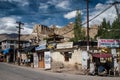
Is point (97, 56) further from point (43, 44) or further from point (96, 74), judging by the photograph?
point (43, 44)

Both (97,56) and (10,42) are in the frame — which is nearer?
(97,56)

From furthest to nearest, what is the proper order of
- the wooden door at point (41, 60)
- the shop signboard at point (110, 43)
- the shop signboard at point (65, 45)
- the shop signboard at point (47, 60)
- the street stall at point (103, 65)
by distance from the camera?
the wooden door at point (41, 60)
the shop signboard at point (47, 60)
the shop signboard at point (65, 45)
the shop signboard at point (110, 43)
the street stall at point (103, 65)

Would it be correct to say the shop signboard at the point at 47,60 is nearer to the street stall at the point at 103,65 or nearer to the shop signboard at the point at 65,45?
the shop signboard at the point at 65,45

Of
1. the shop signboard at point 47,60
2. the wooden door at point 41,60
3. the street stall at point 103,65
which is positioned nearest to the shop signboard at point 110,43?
the street stall at point 103,65

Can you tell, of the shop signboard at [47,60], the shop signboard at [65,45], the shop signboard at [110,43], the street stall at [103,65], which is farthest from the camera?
the shop signboard at [47,60]

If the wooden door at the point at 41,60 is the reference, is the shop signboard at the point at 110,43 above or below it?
above

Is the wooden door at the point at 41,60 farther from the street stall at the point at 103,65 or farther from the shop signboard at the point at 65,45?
the street stall at the point at 103,65

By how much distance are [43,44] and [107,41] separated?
14352 mm

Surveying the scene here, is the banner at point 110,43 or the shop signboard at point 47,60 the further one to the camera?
the shop signboard at point 47,60

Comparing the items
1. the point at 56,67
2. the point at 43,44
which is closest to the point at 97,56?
the point at 56,67

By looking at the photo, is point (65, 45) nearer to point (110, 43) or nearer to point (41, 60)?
point (110, 43)

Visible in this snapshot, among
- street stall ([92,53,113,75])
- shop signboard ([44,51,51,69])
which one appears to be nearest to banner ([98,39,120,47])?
street stall ([92,53,113,75])

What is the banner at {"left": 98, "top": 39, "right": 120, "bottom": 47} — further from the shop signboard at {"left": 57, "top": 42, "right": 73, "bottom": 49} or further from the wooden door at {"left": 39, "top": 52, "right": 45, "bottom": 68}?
the wooden door at {"left": 39, "top": 52, "right": 45, "bottom": 68}

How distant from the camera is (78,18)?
88562mm
